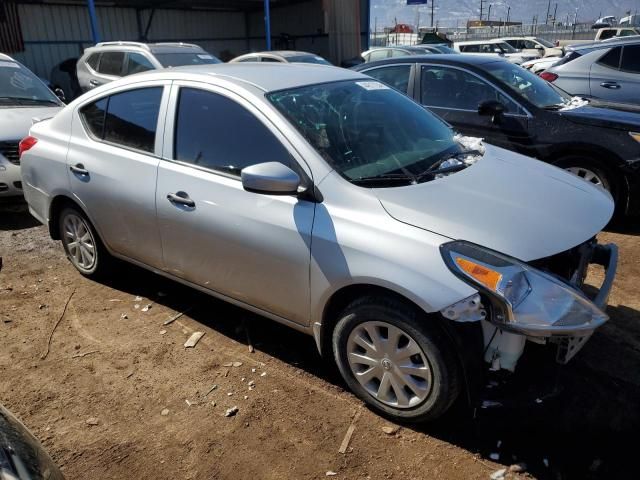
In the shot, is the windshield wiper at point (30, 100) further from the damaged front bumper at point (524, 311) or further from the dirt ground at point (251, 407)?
the damaged front bumper at point (524, 311)

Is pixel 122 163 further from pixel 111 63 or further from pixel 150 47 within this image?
pixel 111 63

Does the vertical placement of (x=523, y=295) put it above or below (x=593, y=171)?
above

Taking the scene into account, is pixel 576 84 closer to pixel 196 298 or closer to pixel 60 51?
pixel 196 298

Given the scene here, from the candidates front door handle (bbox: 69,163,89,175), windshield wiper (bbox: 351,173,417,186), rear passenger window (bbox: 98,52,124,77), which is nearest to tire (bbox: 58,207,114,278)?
front door handle (bbox: 69,163,89,175)

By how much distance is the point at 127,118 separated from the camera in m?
3.62

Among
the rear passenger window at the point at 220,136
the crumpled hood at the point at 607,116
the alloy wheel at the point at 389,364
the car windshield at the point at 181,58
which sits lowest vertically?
the alloy wheel at the point at 389,364

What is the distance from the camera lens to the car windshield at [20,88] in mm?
6641

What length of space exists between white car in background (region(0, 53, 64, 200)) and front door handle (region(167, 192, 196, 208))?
2555mm

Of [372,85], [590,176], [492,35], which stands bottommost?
[590,176]

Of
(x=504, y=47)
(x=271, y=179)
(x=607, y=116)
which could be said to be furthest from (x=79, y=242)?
(x=504, y=47)

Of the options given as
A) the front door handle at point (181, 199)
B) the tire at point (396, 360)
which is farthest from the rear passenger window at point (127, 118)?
the tire at point (396, 360)

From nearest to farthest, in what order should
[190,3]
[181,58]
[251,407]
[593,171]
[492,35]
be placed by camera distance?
[251,407] < [593,171] < [181,58] < [190,3] < [492,35]

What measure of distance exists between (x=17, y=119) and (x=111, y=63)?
17.5ft

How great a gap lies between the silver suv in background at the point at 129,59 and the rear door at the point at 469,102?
19.7 feet
